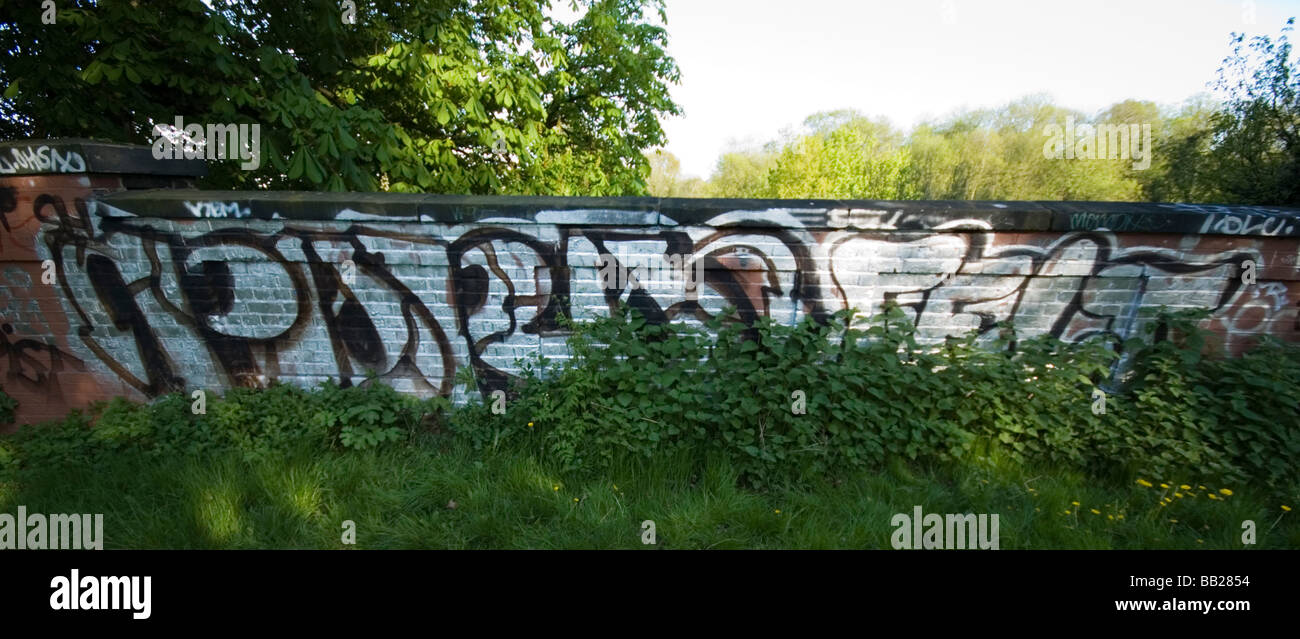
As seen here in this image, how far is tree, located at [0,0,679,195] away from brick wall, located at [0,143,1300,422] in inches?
44.2

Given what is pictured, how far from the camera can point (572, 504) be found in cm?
278

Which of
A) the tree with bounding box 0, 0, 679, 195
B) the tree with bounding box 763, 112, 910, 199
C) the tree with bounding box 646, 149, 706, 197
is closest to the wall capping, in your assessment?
the tree with bounding box 0, 0, 679, 195

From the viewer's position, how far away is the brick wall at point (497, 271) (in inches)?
134

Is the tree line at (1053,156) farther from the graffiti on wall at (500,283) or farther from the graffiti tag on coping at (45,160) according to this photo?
the graffiti tag on coping at (45,160)

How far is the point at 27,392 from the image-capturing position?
12.2 feet

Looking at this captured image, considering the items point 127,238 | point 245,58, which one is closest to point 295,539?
point 127,238

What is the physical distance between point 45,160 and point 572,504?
4018 millimetres

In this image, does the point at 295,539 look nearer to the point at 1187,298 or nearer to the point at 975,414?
the point at 975,414

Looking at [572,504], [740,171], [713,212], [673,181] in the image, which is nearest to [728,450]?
[572,504]

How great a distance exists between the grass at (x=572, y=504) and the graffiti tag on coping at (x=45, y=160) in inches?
73.6

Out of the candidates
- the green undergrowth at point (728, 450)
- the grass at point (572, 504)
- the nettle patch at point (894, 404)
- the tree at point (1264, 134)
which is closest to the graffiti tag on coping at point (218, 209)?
the green undergrowth at point (728, 450)

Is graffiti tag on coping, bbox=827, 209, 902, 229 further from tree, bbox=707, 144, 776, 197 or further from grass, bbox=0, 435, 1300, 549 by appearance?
tree, bbox=707, 144, 776, 197

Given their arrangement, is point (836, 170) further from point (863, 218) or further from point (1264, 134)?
point (863, 218)

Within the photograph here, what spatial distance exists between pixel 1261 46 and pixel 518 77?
33.9ft
